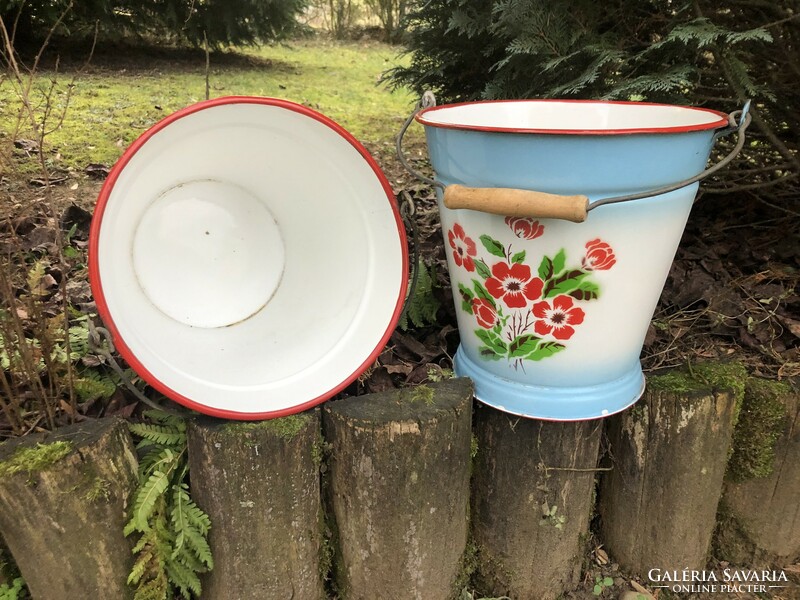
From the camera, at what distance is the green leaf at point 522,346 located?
48.5 inches

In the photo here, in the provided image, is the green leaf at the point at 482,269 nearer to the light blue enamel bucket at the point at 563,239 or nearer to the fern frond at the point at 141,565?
the light blue enamel bucket at the point at 563,239

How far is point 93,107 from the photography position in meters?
3.36

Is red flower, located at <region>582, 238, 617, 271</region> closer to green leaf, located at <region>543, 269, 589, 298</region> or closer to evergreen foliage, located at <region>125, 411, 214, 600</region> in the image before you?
green leaf, located at <region>543, 269, 589, 298</region>

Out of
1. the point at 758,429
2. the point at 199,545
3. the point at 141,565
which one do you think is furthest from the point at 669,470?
the point at 141,565

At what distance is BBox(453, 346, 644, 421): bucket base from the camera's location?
4.20 ft

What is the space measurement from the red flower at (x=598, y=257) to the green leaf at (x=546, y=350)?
0.58 ft

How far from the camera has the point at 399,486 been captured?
128 centimetres

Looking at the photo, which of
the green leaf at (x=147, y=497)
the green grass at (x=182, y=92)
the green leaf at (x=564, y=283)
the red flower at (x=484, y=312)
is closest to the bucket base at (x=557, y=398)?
the red flower at (x=484, y=312)

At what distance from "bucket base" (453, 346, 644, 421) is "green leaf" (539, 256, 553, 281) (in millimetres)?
263

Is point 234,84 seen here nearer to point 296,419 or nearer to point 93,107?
point 93,107

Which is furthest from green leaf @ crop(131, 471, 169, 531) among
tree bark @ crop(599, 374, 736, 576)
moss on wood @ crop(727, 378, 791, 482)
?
moss on wood @ crop(727, 378, 791, 482)

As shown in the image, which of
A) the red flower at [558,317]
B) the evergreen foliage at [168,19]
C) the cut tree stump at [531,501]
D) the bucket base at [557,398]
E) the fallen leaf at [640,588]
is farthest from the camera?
the evergreen foliage at [168,19]

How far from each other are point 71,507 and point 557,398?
0.96 meters

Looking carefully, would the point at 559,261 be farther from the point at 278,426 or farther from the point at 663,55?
the point at 663,55
